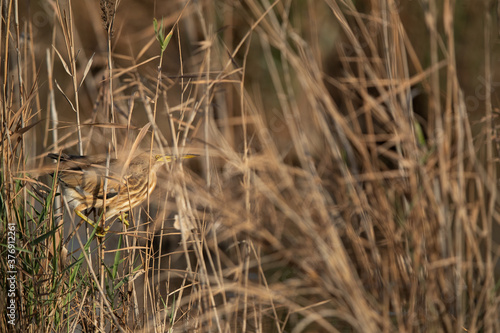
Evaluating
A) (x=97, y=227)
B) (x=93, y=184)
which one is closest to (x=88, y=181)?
(x=93, y=184)

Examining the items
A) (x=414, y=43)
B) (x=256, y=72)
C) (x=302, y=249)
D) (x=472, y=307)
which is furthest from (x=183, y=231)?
(x=256, y=72)

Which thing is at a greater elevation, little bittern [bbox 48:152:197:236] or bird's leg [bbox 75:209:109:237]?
little bittern [bbox 48:152:197:236]

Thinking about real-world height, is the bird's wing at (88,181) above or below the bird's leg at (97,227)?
above

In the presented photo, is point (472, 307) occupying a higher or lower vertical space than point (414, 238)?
lower

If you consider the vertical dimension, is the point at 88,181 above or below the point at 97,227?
above

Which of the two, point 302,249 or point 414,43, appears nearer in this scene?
point 302,249

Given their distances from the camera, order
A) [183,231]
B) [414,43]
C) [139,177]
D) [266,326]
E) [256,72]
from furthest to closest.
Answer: [256,72]
[414,43]
[266,326]
[139,177]
[183,231]

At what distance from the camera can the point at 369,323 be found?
5.18ft

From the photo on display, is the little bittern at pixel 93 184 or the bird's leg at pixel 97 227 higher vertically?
the little bittern at pixel 93 184

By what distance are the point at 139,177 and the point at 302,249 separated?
2.24 ft

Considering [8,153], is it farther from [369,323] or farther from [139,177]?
Result: [369,323]

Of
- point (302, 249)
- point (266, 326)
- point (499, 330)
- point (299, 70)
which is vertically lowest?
point (266, 326)

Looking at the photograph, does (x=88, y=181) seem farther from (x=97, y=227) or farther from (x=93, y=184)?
(x=97, y=227)

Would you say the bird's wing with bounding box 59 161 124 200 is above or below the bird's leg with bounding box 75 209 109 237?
above
